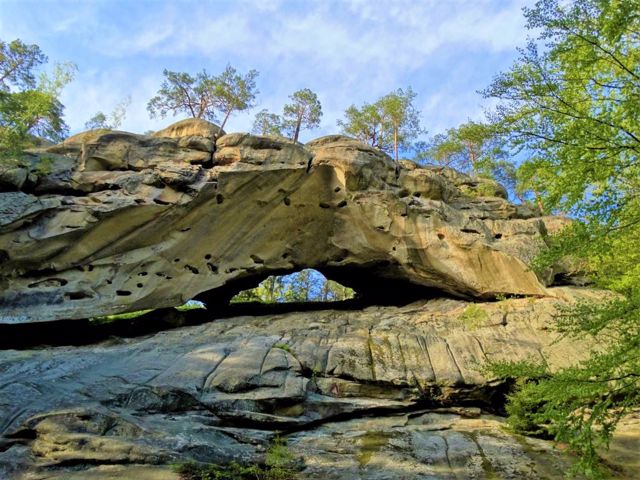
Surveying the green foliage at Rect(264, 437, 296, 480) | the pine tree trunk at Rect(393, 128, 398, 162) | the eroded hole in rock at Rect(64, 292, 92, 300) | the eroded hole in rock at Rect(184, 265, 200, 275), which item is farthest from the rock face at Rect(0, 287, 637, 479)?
the pine tree trunk at Rect(393, 128, 398, 162)

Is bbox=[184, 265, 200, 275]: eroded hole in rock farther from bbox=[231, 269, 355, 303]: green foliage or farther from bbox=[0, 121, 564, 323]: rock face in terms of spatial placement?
bbox=[231, 269, 355, 303]: green foliage

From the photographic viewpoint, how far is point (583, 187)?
20.7ft

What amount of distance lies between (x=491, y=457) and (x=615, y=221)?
4559 millimetres

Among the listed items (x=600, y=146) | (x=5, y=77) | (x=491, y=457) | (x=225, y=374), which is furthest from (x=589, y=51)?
(x=5, y=77)

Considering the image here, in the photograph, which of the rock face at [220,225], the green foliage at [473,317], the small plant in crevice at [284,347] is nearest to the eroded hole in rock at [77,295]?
the rock face at [220,225]

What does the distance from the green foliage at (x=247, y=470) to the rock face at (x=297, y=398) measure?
0.27 m

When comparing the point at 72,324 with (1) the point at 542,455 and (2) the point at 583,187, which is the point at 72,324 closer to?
(1) the point at 542,455

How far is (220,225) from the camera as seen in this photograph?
52.4 feet

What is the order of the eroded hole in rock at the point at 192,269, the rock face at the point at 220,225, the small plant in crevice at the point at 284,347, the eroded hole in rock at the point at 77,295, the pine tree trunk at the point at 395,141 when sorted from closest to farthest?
the small plant in crevice at the point at 284,347
the eroded hole in rock at the point at 77,295
the rock face at the point at 220,225
the eroded hole in rock at the point at 192,269
the pine tree trunk at the point at 395,141

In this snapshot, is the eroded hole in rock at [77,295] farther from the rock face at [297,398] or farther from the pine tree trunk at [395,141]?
the pine tree trunk at [395,141]

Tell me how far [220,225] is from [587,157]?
12.0 metres

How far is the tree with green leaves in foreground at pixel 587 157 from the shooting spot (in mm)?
5684

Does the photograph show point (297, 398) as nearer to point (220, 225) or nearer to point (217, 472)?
point (217, 472)

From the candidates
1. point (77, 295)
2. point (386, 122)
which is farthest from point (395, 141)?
point (77, 295)
